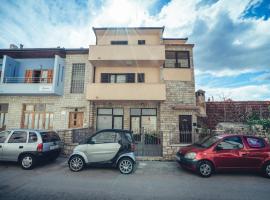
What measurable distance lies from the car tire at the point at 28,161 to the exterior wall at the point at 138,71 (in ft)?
29.9

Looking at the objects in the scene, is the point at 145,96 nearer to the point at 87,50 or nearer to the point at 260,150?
the point at 87,50

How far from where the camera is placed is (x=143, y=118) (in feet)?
45.5

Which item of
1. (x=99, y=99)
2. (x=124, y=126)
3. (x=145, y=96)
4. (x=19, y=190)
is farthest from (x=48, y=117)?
(x=19, y=190)

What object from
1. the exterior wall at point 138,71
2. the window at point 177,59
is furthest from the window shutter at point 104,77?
the window at point 177,59

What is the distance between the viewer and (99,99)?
41.5 ft

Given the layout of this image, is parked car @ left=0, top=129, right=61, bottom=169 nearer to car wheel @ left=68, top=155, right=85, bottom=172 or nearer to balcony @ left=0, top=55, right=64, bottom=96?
car wheel @ left=68, top=155, right=85, bottom=172

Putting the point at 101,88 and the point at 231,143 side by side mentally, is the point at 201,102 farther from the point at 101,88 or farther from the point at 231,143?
the point at 101,88

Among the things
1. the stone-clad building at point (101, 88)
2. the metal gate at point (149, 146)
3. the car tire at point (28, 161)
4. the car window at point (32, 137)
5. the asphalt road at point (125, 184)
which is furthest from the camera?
the stone-clad building at point (101, 88)

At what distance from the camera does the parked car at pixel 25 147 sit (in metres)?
6.45

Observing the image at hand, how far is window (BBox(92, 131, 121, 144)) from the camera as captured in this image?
6.32 meters

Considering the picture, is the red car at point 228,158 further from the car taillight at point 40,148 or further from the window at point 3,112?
the window at point 3,112

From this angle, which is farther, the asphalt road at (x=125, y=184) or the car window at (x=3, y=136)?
the car window at (x=3, y=136)

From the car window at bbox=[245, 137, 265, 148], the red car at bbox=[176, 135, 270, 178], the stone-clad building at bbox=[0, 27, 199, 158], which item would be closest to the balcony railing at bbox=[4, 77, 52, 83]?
the stone-clad building at bbox=[0, 27, 199, 158]

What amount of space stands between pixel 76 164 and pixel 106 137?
1694mm
